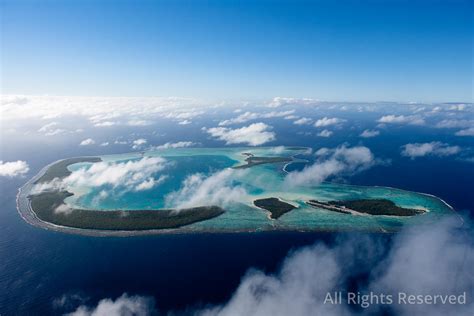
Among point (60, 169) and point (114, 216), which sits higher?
point (60, 169)

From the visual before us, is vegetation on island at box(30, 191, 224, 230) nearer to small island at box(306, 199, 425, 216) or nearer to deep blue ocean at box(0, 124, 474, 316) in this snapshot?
deep blue ocean at box(0, 124, 474, 316)

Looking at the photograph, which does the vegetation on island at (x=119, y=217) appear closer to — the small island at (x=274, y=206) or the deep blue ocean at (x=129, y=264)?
the deep blue ocean at (x=129, y=264)

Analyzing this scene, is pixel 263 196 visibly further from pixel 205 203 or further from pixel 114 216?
pixel 114 216

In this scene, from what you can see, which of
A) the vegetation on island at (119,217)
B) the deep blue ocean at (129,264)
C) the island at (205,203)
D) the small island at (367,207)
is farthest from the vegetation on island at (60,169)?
the small island at (367,207)

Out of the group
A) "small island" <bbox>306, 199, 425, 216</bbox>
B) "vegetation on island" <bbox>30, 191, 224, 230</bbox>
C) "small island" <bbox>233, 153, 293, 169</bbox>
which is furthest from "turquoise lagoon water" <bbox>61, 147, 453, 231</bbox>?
"small island" <bbox>233, 153, 293, 169</bbox>

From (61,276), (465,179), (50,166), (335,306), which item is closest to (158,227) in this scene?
(61,276)

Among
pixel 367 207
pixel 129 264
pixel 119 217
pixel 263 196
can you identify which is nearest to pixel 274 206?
pixel 263 196

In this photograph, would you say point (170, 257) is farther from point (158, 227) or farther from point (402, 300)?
point (402, 300)
